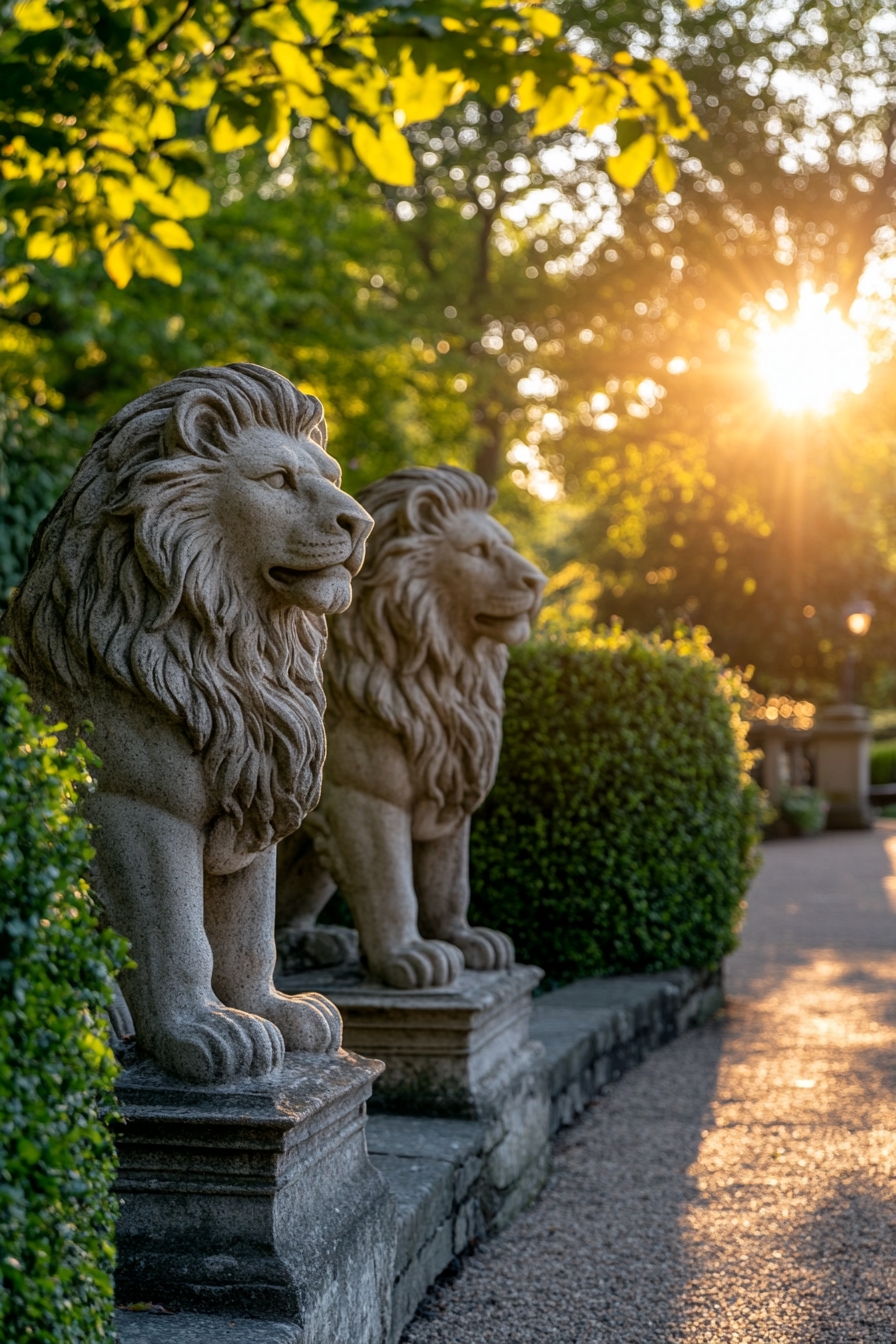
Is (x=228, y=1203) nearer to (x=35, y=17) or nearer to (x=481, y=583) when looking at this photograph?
(x=481, y=583)

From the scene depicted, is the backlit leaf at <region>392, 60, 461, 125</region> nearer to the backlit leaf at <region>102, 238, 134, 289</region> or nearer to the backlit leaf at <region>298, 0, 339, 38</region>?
the backlit leaf at <region>298, 0, 339, 38</region>

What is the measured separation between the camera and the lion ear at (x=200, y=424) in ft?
8.29

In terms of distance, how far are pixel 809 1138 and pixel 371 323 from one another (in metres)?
13.4

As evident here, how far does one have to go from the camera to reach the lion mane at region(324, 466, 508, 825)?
3.80 meters

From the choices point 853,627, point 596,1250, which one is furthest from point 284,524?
point 853,627

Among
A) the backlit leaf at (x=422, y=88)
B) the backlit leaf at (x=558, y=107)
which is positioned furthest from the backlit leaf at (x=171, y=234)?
the backlit leaf at (x=558, y=107)

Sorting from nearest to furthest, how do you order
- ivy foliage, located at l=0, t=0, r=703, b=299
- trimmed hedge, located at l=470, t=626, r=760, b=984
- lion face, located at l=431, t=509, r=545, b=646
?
lion face, located at l=431, t=509, r=545, b=646 → ivy foliage, located at l=0, t=0, r=703, b=299 → trimmed hedge, located at l=470, t=626, r=760, b=984

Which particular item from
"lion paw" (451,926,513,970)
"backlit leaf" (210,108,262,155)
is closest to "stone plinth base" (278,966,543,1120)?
"lion paw" (451,926,513,970)

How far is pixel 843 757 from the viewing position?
76.9 feet

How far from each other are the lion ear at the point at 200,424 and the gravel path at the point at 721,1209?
2133mm

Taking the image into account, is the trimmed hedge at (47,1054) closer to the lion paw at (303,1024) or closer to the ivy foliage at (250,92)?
the lion paw at (303,1024)

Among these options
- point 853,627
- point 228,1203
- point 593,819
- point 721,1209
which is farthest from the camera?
point 853,627

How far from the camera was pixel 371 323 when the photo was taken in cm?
1658

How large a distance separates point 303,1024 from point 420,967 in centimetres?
110
